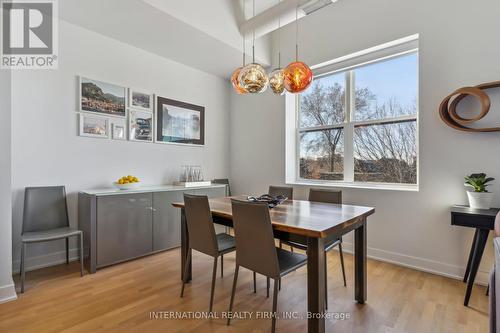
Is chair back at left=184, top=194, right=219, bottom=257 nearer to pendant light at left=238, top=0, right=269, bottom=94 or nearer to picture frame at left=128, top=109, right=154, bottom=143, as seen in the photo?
pendant light at left=238, top=0, right=269, bottom=94

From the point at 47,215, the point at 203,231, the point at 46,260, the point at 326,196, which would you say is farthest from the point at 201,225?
the point at 46,260

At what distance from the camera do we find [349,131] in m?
3.59

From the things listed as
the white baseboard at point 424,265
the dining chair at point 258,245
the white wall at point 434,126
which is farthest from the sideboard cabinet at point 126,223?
the white baseboard at point 424,265

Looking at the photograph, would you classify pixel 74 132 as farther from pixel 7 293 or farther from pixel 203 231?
pixel 203 231

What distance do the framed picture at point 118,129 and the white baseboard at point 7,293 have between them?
1.88 metres

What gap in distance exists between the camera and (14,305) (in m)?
2.02

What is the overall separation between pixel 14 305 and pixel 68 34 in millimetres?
2878

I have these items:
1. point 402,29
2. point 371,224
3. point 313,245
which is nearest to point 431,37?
point 402,29

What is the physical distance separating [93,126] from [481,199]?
432 cm

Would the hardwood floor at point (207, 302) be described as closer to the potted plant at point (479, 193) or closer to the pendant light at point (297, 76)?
the potted plant at point (479, 193)

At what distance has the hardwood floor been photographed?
70.4 inches

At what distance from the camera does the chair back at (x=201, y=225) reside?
2.00 m

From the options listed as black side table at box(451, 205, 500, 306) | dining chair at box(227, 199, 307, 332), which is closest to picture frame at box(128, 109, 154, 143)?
dining chair at box(227, 199, 307, 332)

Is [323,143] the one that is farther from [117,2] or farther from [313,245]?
[117,2]
